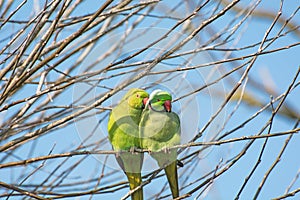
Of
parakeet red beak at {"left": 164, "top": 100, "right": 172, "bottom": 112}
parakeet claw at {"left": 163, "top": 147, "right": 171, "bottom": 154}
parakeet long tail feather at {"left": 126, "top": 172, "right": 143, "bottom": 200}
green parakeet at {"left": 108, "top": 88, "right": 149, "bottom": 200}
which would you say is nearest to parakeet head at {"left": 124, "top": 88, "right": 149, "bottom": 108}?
green parakeet at {"left": 108, "top": 88, "right": 149, "bottom": 200}

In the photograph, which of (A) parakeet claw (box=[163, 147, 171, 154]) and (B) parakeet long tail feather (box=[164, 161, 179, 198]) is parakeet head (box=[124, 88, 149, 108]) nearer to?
(A) parakeet claw (box=[163, 147, 171, 154])

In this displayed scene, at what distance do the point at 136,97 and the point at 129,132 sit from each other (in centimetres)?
A: 19

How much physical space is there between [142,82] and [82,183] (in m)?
1.04

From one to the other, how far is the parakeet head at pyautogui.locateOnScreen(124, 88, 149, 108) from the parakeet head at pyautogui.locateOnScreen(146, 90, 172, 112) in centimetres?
4

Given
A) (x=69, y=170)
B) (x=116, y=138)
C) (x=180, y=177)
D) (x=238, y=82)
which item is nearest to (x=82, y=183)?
(x=69, y=170)

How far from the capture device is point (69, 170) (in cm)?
272

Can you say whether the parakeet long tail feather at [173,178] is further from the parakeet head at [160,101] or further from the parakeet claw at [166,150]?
the parakeet head at [160,101]

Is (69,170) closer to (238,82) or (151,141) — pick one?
(151,141)

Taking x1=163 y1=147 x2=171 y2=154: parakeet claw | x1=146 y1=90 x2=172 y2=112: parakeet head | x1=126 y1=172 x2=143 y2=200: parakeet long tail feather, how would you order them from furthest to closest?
x1=126 y1=172 x2=143 y2=200: parakeet long tail feather < x1=163 y1=147 x2=171 y2=154: parakeet claw < x1=146 y1=90 x2=172 y2=112: parakeet head

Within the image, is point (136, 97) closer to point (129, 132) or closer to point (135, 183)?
point (129, 132)

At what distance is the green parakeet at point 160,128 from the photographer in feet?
6.28

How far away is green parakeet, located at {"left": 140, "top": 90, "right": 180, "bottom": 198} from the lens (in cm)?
191

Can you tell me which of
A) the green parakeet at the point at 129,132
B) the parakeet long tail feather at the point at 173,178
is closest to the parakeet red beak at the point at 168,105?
the green parakeet at the point at 129,132

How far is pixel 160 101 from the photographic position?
1893mm
